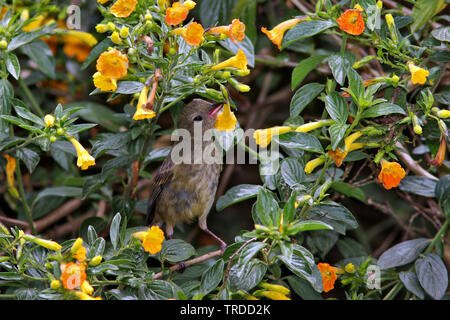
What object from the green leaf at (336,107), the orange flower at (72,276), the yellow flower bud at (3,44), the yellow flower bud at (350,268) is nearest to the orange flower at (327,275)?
the yellow flower bud at (350,268)

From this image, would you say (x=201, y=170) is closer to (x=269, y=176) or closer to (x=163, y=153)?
(x=163, y=153)

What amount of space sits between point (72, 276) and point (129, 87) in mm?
865

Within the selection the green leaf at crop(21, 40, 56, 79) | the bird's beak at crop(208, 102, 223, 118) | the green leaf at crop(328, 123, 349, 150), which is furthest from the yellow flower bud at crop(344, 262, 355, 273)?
the green leaf at crop(21, 40, 56, 79)

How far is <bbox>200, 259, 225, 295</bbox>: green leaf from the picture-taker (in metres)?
2.12

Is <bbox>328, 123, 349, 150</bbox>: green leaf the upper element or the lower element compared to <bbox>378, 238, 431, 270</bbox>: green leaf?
upper

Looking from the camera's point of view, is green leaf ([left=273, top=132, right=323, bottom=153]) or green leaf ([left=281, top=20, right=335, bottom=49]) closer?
green leaf ([left=273, top=132, right=323, bottom=153])

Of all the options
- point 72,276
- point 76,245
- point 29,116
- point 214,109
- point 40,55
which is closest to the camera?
point 72,276

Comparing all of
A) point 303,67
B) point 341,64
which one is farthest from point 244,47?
point 341,64

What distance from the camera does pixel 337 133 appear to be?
Result: 213 cm

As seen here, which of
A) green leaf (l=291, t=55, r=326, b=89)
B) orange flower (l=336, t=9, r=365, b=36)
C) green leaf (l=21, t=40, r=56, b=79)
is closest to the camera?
orange flower (l=336, t=9, r=365, b=36)

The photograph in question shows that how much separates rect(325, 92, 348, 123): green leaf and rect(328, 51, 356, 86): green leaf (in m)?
0.13

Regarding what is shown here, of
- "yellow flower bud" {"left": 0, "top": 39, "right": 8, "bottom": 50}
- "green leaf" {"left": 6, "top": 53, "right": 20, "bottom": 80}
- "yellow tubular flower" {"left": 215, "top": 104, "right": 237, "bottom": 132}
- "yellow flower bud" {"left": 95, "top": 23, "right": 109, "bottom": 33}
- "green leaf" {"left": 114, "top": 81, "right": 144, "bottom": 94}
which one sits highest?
"yellow flower bud" {"left": 95, "top": 23, "right": 109, "bottom": 33}

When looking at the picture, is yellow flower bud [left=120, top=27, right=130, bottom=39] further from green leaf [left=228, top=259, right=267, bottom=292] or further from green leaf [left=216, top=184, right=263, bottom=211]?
green leaf [left=228, top=259, right=267, bottom=292]

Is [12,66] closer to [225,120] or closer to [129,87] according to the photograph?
[129,87]
